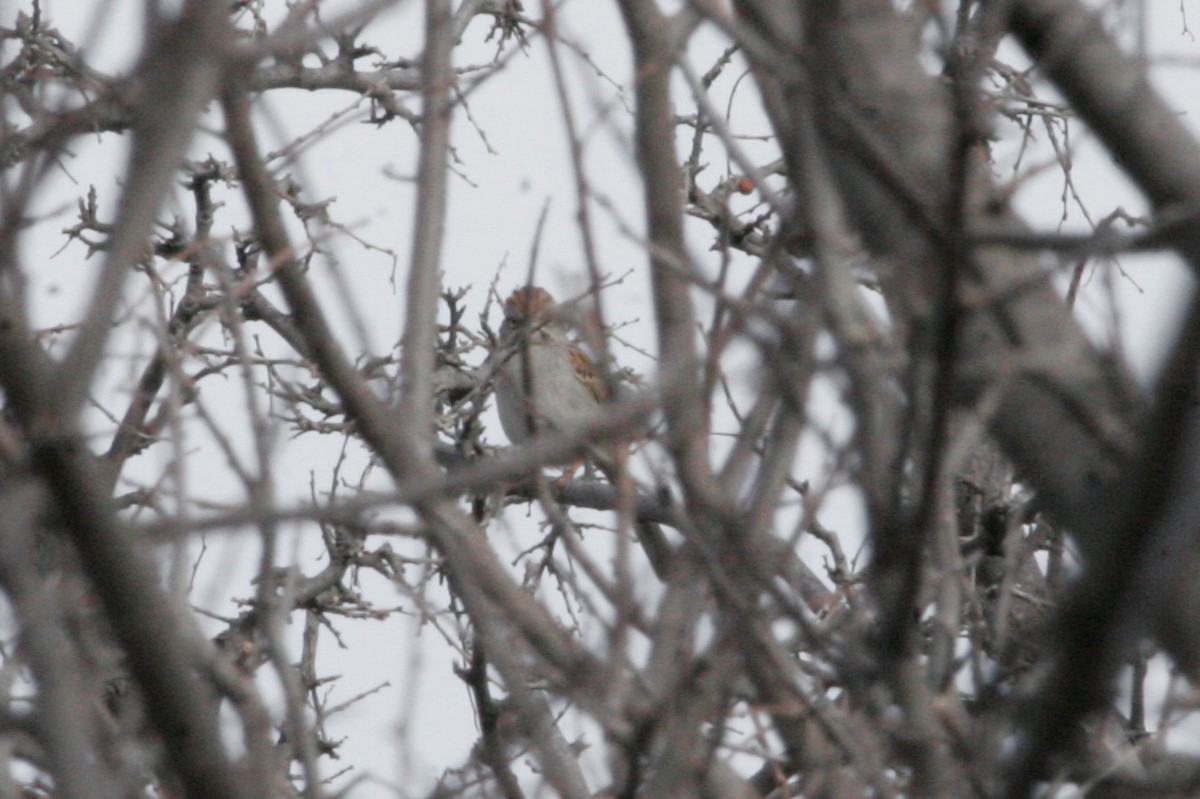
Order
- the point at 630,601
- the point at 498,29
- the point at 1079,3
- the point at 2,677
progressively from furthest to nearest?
the point at 498,29
the point at 2,677
the point at 1079,3
the point at 630,601

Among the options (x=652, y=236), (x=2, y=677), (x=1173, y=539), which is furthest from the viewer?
(x=2, y=677)

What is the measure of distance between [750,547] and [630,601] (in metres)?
0.25

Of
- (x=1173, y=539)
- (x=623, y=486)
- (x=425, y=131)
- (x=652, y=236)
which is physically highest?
(x=425, y=131)

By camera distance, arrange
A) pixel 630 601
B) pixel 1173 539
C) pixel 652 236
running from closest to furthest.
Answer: pixel 1173 539 → pixel 630 601 → pixel 652 236

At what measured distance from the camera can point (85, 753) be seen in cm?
132

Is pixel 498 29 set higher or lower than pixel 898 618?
higher

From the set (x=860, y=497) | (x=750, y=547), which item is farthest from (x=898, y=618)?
(x=750, y=547)

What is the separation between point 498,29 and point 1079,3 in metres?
4.61

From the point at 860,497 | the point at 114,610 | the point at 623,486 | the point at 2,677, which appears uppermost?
the point at 2,677

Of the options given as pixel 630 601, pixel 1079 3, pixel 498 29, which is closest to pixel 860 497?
pixel 630 601

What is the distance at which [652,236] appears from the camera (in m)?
2.06

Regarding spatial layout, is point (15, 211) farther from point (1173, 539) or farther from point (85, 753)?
point (1173, 539)

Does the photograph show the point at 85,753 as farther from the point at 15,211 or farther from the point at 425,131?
the point at 425,131

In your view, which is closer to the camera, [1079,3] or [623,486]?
[623,486]
